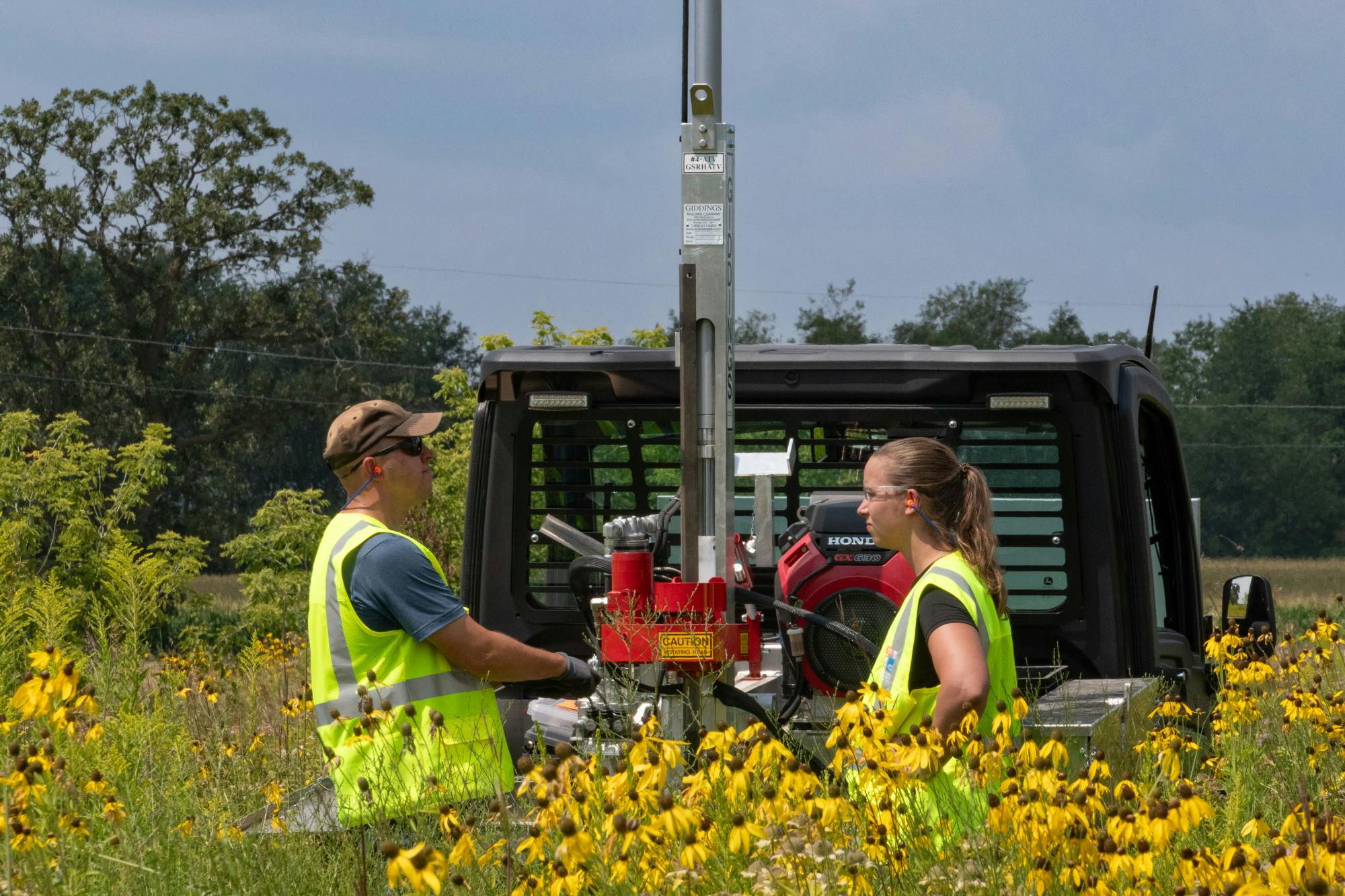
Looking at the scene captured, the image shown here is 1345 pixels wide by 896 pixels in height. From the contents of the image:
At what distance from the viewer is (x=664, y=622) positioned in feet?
12.5

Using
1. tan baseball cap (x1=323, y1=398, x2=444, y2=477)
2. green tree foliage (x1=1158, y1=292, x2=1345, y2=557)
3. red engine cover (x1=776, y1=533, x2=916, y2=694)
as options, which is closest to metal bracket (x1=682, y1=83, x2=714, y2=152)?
tan baseball cap (x1=323, y1=398, x2=444, y2=477)

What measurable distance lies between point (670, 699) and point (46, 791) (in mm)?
1504

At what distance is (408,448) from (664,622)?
0.79 meters

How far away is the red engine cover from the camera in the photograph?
4383 mm

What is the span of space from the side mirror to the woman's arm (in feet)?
11.1

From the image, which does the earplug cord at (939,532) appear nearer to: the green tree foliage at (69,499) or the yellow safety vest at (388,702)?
the yellow safety vest at (388,702)

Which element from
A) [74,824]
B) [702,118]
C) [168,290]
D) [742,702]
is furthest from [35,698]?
[168,290]

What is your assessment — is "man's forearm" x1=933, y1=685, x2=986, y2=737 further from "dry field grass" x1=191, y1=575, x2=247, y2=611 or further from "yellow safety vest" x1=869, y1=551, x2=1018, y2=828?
"dry field grass" x1=191, y1=575, x2=247, y2=611

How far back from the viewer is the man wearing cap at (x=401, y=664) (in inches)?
137

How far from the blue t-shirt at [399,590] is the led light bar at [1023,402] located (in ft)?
6.77

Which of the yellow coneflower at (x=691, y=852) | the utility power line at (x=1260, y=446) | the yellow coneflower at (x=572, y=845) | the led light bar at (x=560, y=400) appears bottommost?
the yellow coneflower at (x=691, y=852)

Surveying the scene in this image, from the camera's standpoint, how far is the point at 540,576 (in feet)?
18.9

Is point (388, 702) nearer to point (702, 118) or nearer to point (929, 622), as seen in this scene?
point (929, 622)

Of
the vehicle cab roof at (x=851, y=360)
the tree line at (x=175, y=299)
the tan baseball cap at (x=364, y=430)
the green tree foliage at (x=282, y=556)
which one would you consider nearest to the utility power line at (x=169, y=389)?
the tree line at (x=175, y=299)
